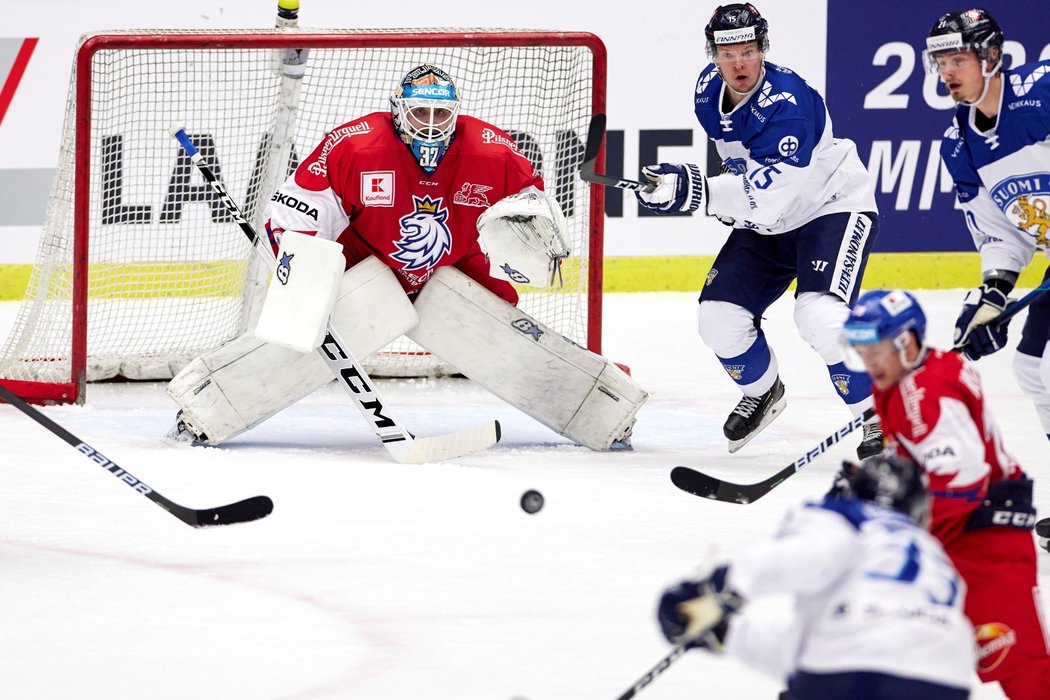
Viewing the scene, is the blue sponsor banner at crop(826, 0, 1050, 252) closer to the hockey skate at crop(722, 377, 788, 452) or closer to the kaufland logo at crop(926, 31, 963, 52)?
the hockey skate at crop(722, 377, 788, 452)

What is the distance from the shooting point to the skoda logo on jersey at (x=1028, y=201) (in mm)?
3314

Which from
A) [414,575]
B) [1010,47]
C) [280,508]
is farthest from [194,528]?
[1010,47]

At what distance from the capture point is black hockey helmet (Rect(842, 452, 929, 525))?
1.76 meters

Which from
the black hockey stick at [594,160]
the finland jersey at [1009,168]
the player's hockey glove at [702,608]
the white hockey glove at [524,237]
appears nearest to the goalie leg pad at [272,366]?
the white hockey glove at [524,237]

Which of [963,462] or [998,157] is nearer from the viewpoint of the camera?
[963,462]

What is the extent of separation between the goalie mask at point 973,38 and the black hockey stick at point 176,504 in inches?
64.0

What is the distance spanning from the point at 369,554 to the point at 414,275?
1219 mm

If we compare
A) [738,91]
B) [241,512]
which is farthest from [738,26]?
[241,512]

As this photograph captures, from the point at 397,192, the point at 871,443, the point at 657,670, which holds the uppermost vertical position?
the point at 397,192

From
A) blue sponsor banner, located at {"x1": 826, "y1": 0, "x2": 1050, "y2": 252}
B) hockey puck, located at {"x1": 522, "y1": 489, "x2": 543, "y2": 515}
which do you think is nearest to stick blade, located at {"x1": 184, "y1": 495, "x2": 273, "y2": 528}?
hockey puck, located at {"x1": 522, "y1": 489, "x2": 543, "y2": 515}

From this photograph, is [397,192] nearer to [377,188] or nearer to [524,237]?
[377,188]

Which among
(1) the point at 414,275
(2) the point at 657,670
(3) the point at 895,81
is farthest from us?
(3) the point at 895,81

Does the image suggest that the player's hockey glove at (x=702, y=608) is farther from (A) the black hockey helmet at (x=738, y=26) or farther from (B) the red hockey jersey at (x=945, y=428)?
(A) the black hockey helmet at (x=738, y=26)

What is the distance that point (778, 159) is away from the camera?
3859mm
